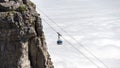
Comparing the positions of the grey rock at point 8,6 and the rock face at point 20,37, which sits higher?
the grey rock at point 8,6

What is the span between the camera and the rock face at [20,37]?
120 meters

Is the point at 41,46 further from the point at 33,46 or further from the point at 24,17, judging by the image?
the point at 24,17

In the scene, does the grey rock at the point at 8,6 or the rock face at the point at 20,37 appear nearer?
the rock face at the point at 20,37

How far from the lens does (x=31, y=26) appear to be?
12456cm

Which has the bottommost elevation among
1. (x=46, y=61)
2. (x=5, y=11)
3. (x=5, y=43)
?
(x=46, y=61)

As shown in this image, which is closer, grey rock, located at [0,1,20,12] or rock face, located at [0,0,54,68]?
rock face, located at [0,0,54,68]

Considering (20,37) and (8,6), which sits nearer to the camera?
(20,37)

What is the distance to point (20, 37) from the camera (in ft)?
399

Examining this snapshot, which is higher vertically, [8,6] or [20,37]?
[8,6]

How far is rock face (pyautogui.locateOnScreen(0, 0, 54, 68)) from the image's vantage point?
120500 mm

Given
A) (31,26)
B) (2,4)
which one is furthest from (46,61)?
(2,4)

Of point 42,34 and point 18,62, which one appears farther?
point 42,34

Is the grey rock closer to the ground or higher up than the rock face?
higher up

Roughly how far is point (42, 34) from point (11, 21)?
13640mm
